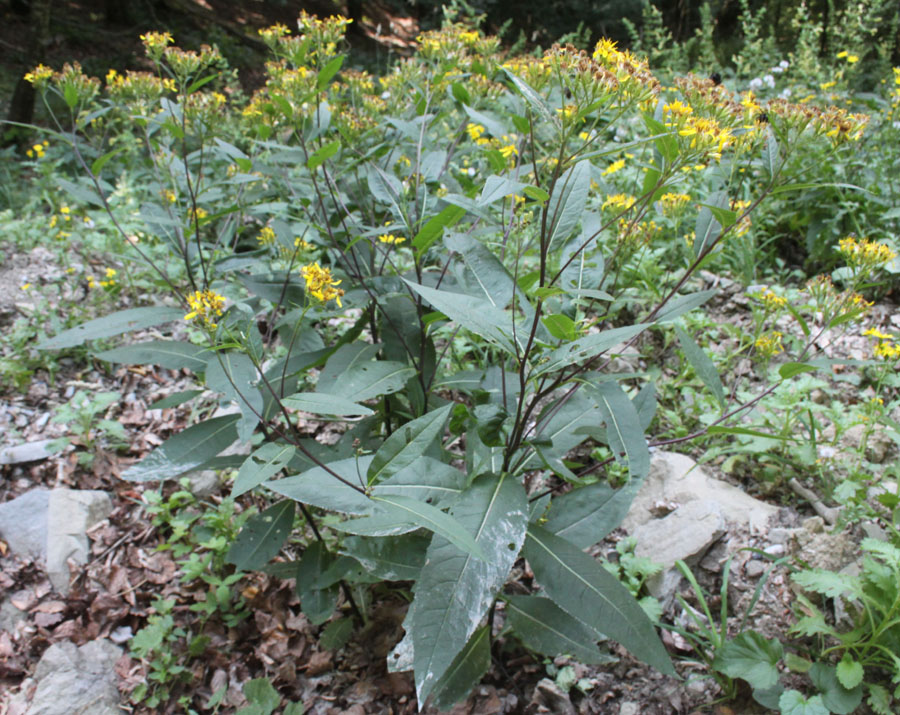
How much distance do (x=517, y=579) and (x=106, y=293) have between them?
279 centimetres

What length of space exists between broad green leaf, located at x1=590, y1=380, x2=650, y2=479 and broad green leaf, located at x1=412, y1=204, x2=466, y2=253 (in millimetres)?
536

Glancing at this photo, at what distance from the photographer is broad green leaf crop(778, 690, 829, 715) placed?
155 centimetres

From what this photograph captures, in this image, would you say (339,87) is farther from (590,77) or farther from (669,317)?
(669,317)

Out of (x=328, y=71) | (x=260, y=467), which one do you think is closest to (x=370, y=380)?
(x=260, y=467)

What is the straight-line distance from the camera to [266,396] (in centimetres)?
184

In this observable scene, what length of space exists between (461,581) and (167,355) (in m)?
1.09

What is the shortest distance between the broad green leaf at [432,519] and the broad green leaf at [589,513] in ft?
1.88

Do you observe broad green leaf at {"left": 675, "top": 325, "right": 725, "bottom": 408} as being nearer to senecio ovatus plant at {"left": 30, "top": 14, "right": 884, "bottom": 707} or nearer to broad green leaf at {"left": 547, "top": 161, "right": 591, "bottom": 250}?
senecio ovatus plant at {"left": 30, "top": 14, "right": 884, "bottom": 707}

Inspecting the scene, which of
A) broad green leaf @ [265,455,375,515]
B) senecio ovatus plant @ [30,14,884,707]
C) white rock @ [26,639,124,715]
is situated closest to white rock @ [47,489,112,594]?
white rock @ [26,639,124,715]

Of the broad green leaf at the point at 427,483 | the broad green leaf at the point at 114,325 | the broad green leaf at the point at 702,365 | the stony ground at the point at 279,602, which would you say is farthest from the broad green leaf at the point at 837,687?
the broad green leaf at the point at 114,325

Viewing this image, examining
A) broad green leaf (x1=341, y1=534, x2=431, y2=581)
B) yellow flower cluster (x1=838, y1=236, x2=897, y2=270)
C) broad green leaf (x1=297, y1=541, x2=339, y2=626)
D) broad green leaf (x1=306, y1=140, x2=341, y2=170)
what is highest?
broad green leaf (x1=306, y1=140, x2=341, y2=170)

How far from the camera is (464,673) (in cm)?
165

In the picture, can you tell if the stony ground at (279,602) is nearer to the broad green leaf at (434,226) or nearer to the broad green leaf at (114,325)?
the broad green leaf at (114,325)

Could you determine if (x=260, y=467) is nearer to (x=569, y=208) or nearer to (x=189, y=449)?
(x=189, y=449)
